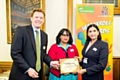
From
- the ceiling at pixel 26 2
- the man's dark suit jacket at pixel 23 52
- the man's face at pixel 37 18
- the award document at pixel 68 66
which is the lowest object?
the award document at pixel 68 66

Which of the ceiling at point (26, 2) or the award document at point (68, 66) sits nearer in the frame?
the award document at point (68, 66)

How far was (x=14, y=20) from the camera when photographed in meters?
3.85

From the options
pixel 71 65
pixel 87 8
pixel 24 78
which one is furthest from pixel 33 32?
pixel 87 8

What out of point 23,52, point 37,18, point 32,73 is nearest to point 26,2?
point 37,18

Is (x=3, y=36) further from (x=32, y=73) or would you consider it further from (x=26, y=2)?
(x=32, y=73)

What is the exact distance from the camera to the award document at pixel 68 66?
2.48m

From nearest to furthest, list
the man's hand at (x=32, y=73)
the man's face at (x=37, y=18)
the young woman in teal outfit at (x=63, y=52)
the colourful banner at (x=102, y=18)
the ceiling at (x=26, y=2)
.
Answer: the man's hand at (x=32, y=73), the man's face at (x=37, y=18), the young woman in teal outfit at (x=63, y=52), the colourful banner at (x=102, y=18), the ceiling at (x=26, y=2)

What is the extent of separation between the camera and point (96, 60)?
96.7 inches

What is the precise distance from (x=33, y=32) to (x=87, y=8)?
5.52 ft

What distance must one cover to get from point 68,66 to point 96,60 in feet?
1.28

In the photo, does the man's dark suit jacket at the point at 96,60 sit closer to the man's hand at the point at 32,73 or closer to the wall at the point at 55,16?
the man's hand at the point at 32,73

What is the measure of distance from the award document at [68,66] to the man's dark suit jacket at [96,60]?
0.47 feet

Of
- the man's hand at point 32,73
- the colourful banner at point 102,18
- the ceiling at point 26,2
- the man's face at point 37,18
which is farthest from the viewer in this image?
the ceiling at point 26,2

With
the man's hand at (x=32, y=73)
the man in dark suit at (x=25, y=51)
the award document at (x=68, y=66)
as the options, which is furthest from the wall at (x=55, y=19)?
the man's hand at (x=32, y=73)
